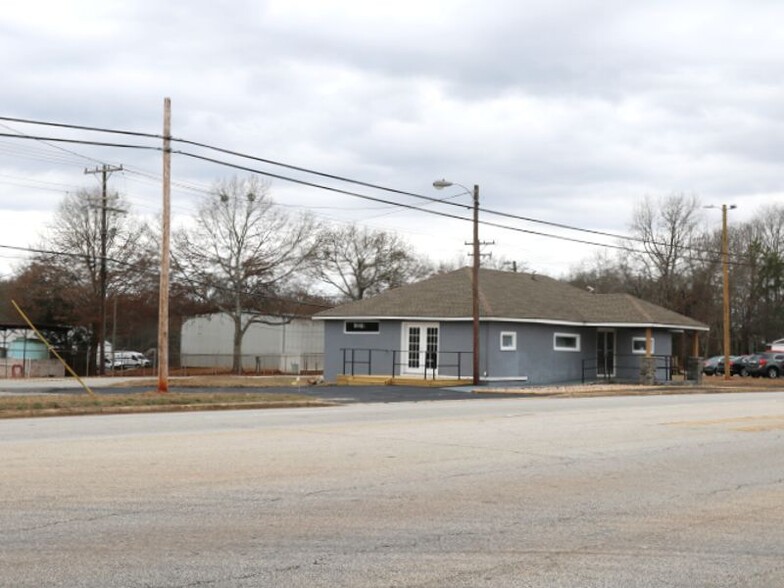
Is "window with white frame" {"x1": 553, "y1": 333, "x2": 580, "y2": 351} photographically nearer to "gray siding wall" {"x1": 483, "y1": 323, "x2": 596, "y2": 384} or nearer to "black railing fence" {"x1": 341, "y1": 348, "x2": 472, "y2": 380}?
"gray siding wall" {"x1": 483, "y1": 323, "x2": 596, "y2": 384}

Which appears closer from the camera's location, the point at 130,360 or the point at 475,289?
the point at 475,289

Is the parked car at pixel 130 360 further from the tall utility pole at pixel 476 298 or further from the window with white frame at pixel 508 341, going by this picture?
the tall utility pole at pixel 476 298

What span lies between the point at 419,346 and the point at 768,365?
90.6 feet

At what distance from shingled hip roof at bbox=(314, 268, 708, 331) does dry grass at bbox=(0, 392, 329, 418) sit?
531 inches

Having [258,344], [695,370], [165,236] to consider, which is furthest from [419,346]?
[258,344]

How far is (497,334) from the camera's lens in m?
38.3

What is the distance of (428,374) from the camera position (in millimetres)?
38594

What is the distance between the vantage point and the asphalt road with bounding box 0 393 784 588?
22.4ft

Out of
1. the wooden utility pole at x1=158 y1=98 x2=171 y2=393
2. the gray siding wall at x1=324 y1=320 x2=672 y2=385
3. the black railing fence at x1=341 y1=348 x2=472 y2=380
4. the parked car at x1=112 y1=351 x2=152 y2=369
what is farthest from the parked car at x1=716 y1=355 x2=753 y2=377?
the parked car at x1=112 y1=351 x2=152 y2=369

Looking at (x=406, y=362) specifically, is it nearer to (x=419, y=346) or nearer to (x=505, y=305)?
(x=419, y=346)

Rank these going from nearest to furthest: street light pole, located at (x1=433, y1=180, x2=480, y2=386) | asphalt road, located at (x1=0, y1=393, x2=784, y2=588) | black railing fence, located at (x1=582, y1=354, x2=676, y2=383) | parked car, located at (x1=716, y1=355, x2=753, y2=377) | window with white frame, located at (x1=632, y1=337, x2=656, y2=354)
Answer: asphalt road, located at (x1=0, y1=393, x2=784, y2=588) → street light pole, located at (x1=433, y1=180, x2=480, y2=386) → black railing fence, located at (x1=582, y1=354, x2=676, y2=383) → window with white frame, located at (x1=632, y1=337, x2=656, y2=354) → parked car, located at (x1=716, y1=355, x2=753, y2=377)

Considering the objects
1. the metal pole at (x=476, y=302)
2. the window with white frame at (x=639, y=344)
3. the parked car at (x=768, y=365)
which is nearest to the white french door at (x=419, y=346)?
the metal pole at (x=476, y=302)

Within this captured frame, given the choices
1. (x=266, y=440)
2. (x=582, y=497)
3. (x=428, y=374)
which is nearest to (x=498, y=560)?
(x=582, y=497)

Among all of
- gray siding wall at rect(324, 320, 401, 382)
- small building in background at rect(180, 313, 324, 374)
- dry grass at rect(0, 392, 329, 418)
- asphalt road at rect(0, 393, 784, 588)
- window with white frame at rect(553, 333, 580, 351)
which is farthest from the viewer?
small building in background at rect(180, 313, 324, 374)
